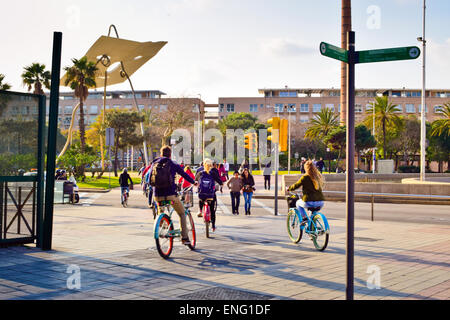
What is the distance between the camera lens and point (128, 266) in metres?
7.78

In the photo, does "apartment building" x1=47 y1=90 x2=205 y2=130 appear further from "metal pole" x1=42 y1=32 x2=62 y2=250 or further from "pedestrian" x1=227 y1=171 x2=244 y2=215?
"metal pole" x1=42 y1=32 x2=62 y2=250

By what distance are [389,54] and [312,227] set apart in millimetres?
5548

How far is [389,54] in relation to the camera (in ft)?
15.8

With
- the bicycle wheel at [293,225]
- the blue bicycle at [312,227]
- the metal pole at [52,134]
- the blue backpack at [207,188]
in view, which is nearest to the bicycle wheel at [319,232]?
the blue bicycle at [312,227]

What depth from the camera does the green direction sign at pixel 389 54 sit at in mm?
4727

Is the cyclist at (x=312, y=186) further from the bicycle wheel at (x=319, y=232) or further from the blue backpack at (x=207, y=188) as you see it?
the blue backpack at (x=207, y=188)

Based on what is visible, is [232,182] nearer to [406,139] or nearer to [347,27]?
[347,27]

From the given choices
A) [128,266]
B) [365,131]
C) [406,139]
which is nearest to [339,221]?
[128,266]

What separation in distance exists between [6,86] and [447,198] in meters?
31.3

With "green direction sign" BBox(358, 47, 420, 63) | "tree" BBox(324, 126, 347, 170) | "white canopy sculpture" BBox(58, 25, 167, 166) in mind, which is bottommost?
"green direction sign" BBox(358, 47, 420, 63)

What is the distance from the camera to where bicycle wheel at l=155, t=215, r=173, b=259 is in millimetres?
8500

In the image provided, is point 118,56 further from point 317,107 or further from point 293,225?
point 317,107

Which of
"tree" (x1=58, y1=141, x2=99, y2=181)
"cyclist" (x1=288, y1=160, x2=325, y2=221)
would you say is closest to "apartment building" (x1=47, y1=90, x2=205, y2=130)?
"tree" (x1=58, y1=141, x2=99, y2=181)

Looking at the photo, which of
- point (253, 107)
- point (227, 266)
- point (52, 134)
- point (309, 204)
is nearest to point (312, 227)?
point (309, 204)
